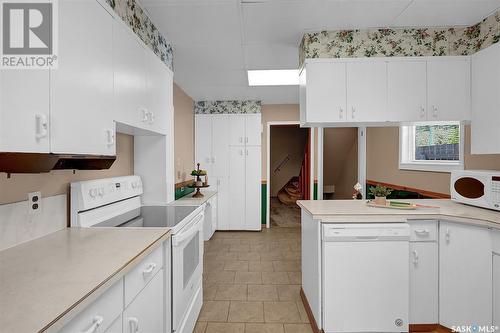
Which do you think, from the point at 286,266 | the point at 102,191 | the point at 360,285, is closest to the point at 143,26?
the point at 102,191

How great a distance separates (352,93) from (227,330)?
2.30 m

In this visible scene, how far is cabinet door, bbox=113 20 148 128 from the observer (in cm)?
160

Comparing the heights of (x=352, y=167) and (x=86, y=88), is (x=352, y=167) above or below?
below

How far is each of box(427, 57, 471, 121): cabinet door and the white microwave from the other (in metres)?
0.55

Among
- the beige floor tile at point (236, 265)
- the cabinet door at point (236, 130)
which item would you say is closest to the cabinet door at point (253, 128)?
the cabinet door at point (236, 130)

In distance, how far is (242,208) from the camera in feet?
16.1

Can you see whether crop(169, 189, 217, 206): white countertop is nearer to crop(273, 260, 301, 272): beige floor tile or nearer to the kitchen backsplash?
the kitchen backsplash

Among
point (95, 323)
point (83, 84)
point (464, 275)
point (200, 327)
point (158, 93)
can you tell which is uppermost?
point (158, 93)

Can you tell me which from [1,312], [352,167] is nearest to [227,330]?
[1,312]

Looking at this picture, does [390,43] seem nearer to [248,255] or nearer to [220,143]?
[248,255]

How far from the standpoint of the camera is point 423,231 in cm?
193

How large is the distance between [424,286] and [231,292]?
170cm

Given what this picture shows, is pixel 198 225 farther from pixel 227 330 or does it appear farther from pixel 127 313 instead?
pixel 127 313

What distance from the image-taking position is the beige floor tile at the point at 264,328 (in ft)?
6.70
